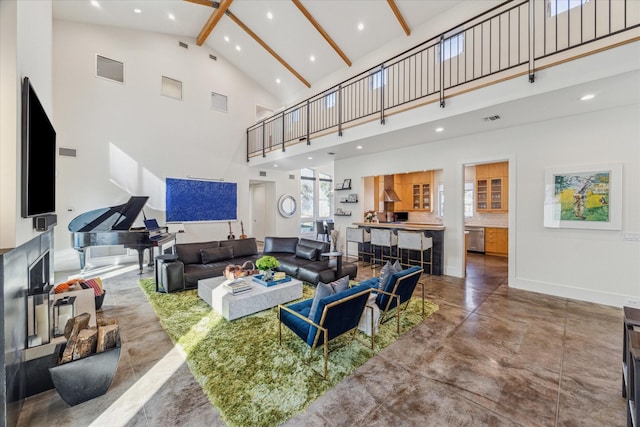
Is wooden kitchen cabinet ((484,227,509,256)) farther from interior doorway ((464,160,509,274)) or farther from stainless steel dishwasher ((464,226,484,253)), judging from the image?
stainless steel dishwasher ((464,226,484,253))

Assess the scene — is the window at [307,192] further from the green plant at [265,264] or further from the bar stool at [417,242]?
the green plant at [265,264]

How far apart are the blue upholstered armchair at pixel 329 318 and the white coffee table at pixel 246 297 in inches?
38.6

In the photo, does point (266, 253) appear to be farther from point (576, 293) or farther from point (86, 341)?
point (576, 293)

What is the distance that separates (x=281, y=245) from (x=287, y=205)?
477cm

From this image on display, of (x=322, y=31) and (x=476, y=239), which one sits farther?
(x=476, y=239)

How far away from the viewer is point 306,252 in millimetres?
5402

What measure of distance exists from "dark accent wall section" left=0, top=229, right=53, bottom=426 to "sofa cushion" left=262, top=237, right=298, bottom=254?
412 cm

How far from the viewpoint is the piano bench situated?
429 cm

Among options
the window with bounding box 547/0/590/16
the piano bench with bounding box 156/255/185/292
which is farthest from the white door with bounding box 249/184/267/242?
the window with bounding box 547/0/590/16

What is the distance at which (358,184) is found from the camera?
752 centimetres

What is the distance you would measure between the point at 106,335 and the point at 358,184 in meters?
6.41

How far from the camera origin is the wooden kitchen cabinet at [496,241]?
7555 mm

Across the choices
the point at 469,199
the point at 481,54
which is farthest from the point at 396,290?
the point at 469,199

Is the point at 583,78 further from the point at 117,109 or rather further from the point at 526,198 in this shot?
the point at 117,109
